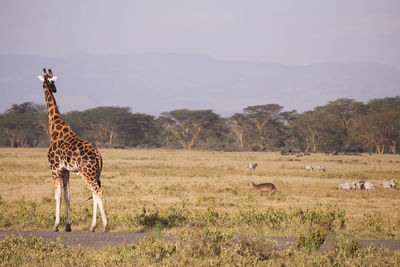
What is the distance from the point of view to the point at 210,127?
236ft

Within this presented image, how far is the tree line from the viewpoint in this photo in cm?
6569

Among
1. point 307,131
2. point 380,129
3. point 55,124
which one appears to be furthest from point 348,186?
point 307,131

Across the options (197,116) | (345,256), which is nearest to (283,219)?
(345,256)

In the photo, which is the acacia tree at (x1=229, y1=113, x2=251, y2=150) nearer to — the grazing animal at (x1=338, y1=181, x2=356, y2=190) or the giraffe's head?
the grazing animal at (x1=338, y1=181, x2=356, y2=190)

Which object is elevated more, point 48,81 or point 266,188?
point 48,81

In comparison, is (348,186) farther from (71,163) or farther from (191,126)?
(191,126)

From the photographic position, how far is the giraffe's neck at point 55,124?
999cm

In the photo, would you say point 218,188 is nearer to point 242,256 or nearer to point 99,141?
point 242,256

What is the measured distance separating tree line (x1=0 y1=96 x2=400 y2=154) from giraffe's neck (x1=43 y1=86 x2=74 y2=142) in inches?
2194

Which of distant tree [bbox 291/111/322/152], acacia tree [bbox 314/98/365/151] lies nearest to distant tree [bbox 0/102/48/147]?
distant tree [bbox 291/111/322/152]

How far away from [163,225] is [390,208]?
8.51m

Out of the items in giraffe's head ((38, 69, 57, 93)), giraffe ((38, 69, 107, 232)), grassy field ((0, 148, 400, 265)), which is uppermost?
giraffe's head ((38, 69, 57, 93))

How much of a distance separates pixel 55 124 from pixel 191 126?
61070 mm

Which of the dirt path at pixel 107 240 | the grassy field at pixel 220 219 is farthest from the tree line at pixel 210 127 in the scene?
the dirt path at pixel 107 240
